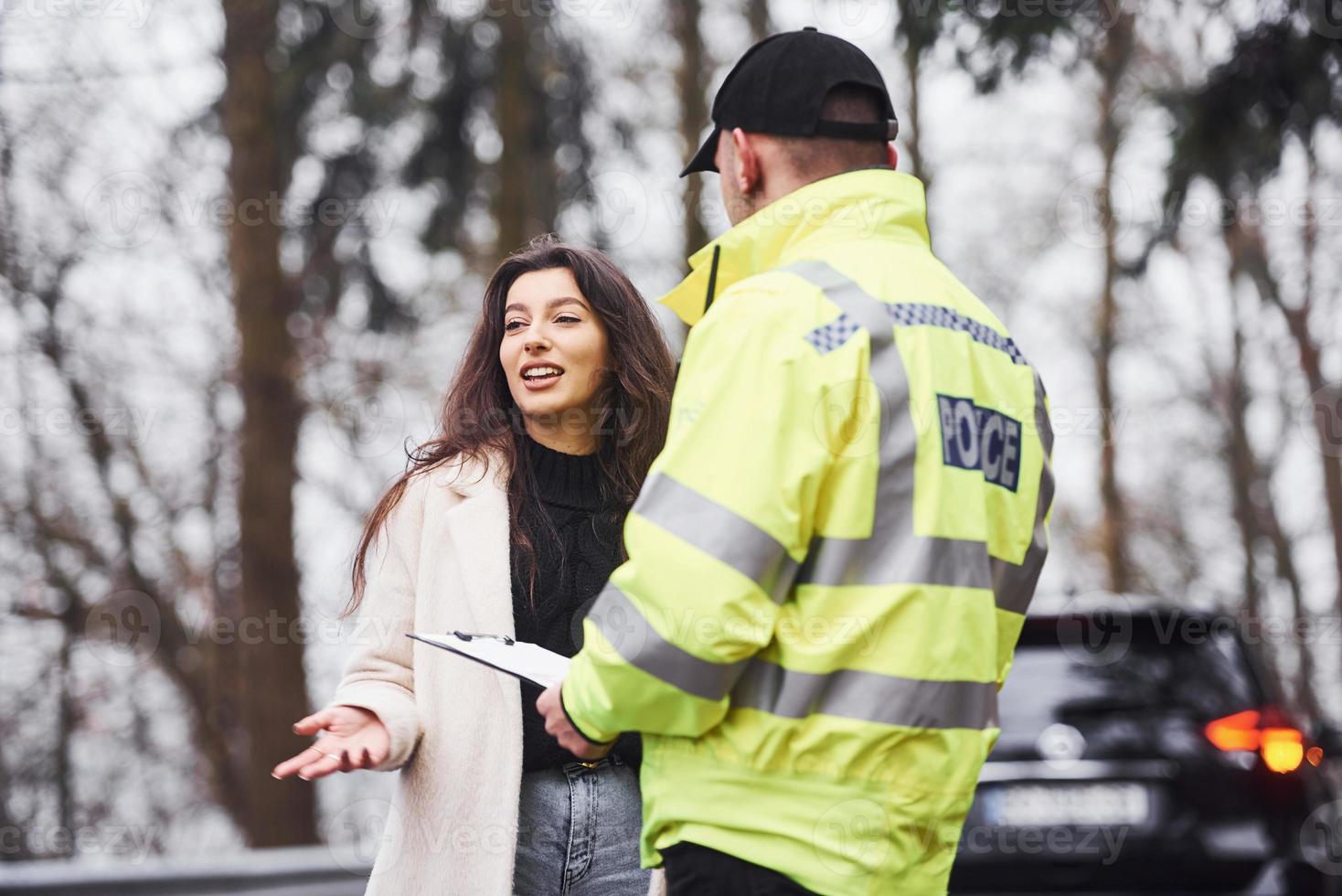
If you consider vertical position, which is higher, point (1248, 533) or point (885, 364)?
point (1248, 533)

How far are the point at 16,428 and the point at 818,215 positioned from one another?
1215 centimetres

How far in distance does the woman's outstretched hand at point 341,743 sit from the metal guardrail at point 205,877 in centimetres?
227

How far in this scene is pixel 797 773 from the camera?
2.25 m

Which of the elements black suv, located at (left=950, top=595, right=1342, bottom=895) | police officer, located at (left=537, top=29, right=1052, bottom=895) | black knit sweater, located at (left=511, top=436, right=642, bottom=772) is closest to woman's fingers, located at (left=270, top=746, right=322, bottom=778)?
black knit sweater, located at (left=511, top=436, right=642, bottom=772)

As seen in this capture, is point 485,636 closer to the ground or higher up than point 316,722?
higher up

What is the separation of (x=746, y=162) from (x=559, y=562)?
948 millimetres

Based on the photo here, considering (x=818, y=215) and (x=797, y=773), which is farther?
(x=818, y=215)

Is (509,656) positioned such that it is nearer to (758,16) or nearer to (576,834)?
(576,834)

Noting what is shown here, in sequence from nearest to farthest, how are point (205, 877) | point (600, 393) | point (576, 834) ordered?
point (576, 834) < point (600, 393) < point (205, 877)

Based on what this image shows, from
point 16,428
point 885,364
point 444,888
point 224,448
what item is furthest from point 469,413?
point 224,448

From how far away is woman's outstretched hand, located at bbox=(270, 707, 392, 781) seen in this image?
264 cm

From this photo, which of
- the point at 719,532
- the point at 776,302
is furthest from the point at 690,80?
the point at 719,532

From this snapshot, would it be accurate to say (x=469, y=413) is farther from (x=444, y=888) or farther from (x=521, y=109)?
(x=521, y=109)

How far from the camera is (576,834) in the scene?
2.91 metres
